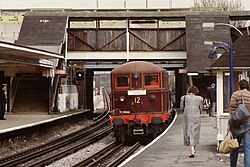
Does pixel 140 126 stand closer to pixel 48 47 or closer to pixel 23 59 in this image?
pixel 23 59

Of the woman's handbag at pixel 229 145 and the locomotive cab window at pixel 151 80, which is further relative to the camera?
the locomotive cab window at pixel 151 80

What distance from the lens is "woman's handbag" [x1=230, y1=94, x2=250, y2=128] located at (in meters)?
8.65

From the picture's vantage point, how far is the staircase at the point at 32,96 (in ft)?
101

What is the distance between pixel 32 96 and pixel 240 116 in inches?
961

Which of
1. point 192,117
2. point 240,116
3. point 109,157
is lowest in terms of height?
point 109,157

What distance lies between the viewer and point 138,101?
64.8 ft

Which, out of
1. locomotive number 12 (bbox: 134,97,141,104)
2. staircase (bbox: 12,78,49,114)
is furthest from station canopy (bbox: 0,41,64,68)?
locomotive number 12 (bbox: 134,97,141,104)

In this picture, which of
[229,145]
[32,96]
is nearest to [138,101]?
[229,145]

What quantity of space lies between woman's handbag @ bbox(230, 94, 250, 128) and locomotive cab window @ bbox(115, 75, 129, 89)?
1127 cm

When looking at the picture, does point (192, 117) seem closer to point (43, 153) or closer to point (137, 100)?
point (43, 153)

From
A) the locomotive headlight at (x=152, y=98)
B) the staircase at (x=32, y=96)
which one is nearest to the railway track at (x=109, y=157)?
the locomotive headlight at (x=152, y=98)

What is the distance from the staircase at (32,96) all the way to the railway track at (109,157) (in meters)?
11.6

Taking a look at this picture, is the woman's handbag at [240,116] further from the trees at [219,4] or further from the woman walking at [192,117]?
the trees at [219,4]

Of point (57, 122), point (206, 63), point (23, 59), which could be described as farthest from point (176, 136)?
point (206, 63)
